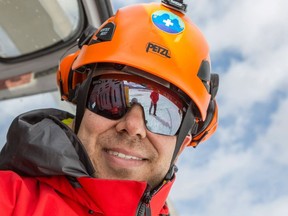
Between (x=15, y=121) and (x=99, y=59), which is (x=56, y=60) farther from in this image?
(x=15, y=121)

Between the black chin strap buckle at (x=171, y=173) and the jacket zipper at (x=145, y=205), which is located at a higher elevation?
the jacket zipper at (x=145, y=205)

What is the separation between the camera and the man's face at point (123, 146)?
1796 millimetres

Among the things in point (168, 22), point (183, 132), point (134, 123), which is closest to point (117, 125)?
point (134, 123)

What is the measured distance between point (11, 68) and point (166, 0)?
1.64m

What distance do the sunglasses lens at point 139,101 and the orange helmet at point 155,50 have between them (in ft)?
0.23

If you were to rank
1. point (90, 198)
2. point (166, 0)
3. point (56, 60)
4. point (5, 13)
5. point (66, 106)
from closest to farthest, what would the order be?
point (90, 198) < point (166, 0) < point (5, 13) < point (56, 60) < point (66, 106)

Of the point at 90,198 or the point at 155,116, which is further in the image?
the point at 155,116

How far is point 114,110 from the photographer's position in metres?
1.81

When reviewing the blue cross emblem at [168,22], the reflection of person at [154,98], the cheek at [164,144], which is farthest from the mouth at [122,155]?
the blue cross emblem at [168,22]

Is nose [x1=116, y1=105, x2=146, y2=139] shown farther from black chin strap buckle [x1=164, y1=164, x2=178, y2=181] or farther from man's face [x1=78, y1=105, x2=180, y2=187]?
black chin strap buckle [x1=164, y1=164, x2=178, y2=181]

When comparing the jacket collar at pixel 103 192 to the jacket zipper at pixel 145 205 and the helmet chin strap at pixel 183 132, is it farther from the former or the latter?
the helmet chin strap at pixel 183 132

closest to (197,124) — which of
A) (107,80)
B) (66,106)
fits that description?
(107,80)

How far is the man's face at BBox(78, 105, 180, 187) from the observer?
70.7 inches

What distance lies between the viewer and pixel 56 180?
1582 mm
